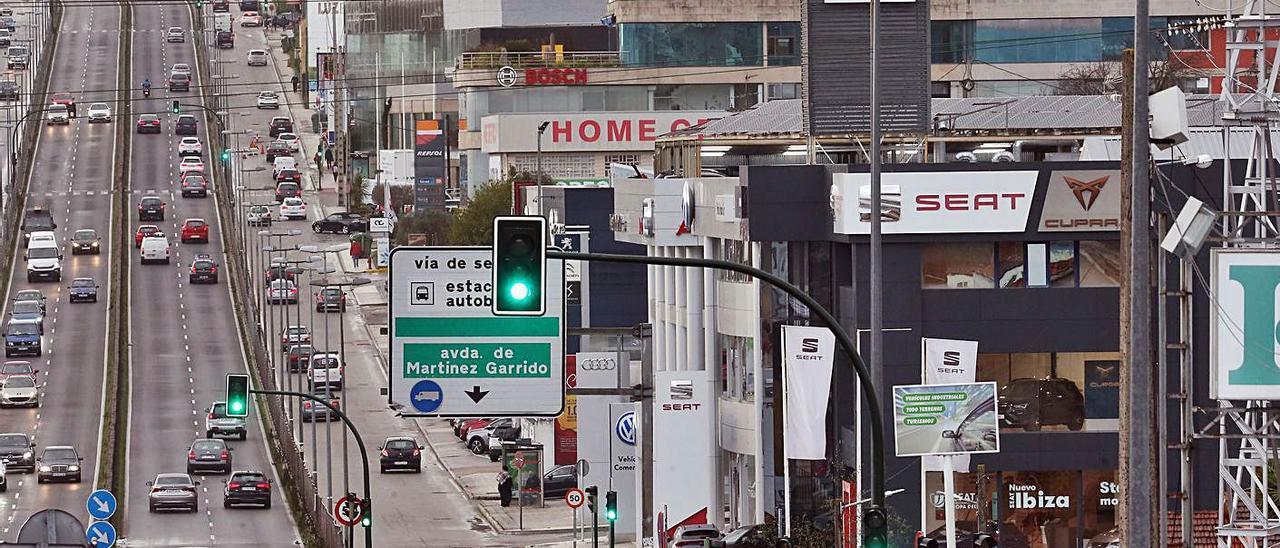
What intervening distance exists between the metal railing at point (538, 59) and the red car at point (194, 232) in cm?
1502

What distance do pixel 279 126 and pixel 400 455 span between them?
3646 inches

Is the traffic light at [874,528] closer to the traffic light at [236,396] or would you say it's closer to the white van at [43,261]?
the traffic light at [236,396]

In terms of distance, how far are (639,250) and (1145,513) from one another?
45.5m

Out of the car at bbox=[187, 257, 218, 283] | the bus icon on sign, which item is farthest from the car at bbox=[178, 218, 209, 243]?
the bus icon on sign

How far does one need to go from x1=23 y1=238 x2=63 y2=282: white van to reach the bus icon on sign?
81785 mm

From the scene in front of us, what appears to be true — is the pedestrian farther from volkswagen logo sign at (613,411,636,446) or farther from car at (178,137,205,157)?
car at (178,137,205,157)

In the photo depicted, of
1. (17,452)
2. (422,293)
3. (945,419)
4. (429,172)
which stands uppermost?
(429,172)

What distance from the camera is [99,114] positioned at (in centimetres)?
16100

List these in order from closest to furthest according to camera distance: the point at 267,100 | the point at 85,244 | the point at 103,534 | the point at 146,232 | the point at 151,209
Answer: the point at 103,534 < the point at 85,244 < the point at 146,232 < the point at 151,209 < the point at 267,100

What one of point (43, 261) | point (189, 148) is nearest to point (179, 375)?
point (43, 261)

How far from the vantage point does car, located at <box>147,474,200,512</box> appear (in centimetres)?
7050

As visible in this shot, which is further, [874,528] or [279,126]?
[279,126]

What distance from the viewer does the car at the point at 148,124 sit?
519 ft

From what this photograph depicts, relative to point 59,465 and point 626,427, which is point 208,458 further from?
point 626,427
